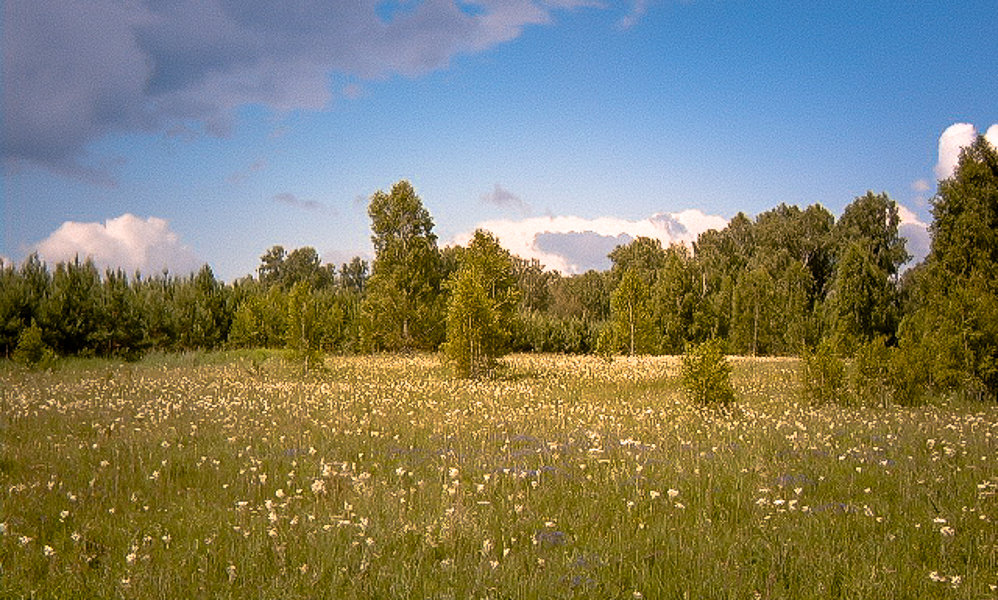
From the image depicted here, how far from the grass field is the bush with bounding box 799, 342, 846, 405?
2.69 m

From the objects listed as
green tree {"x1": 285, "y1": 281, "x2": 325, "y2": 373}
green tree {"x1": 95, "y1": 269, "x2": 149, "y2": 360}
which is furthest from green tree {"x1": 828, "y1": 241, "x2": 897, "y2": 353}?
green tree {"x1": 95, "y1": 269, "x2": 149, "y2": 360}

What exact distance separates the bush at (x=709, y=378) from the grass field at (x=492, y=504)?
96cm

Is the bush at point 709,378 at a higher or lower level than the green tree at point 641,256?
lower

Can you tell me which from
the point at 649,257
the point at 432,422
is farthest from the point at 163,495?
the point at 649,257

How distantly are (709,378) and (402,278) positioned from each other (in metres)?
33.1

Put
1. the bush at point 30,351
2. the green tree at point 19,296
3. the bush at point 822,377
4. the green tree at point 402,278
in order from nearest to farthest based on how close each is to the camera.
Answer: the bush at point 822,377 → the bush at point 30,351 → the green tree at point 19,296 → the green tree at point 402,278

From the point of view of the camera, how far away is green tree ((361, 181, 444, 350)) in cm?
4503

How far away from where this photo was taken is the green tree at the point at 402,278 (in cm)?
4503

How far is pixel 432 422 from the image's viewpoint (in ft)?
41.4

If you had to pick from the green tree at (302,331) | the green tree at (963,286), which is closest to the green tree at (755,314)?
the green tree at (963,286)

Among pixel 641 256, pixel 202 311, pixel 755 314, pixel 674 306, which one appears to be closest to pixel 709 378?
pixel 202 311

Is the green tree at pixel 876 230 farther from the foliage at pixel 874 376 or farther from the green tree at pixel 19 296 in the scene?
the green tree at pixel 19 296

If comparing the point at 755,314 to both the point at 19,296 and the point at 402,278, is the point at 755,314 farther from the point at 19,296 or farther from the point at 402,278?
the point at 19,296

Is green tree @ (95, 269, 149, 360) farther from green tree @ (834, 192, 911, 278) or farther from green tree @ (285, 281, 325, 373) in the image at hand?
green tree @ (834, 192, 911, 278)
